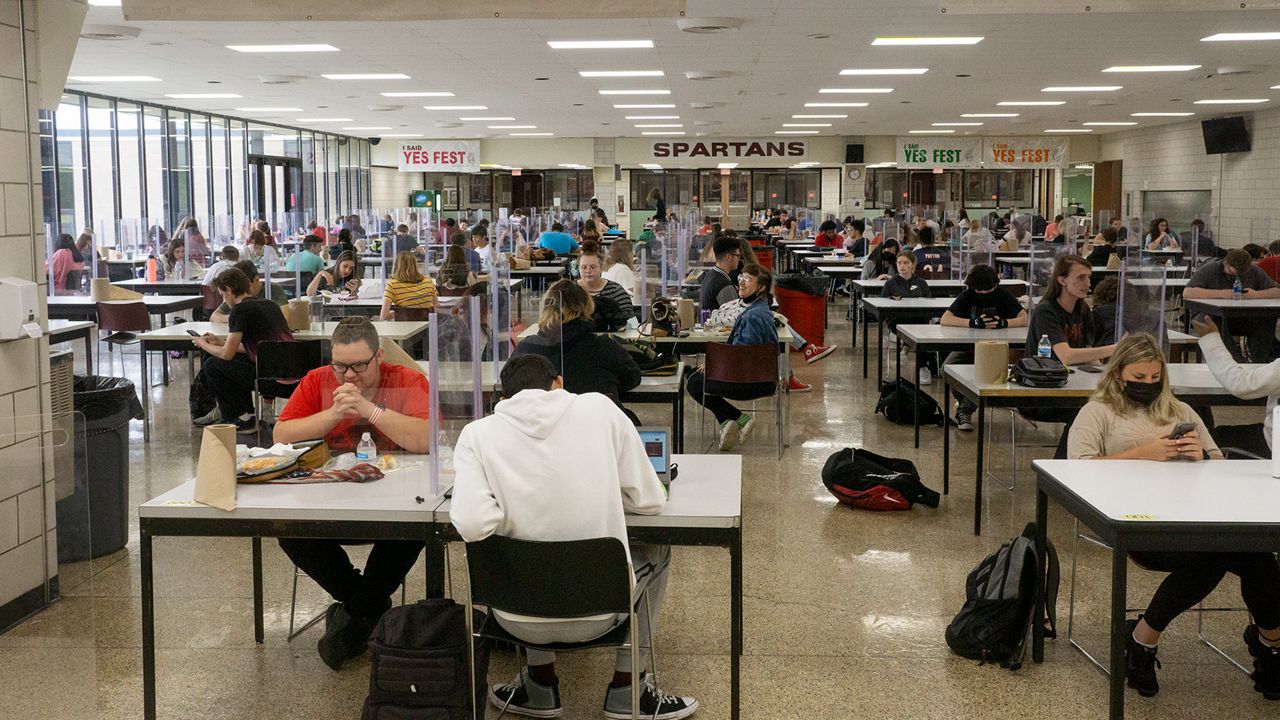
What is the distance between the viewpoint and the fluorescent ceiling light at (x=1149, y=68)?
1283cm

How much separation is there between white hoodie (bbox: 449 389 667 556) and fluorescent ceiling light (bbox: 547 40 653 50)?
8307 millimetres

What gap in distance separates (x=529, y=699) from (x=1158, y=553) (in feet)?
6.44

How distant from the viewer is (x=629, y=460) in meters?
3.15

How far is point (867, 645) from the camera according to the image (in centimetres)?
409

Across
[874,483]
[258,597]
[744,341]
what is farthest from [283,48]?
[258,597]

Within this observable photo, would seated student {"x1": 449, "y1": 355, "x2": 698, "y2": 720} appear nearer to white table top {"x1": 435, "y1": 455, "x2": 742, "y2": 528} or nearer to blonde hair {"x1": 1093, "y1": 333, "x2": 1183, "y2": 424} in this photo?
white table top {"x1": 435, "y1": 455, "x2": 742, "y2": 528}

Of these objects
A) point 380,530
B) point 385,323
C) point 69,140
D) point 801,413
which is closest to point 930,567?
point 380,530

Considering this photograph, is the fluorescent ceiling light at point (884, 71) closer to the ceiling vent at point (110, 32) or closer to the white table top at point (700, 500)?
the ceiling vent at point (110, 32)

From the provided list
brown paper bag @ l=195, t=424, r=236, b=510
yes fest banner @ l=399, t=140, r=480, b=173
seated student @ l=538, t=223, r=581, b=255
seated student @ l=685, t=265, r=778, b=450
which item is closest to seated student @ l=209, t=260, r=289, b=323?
seated student @ l=685, t=265, r=778, b=450

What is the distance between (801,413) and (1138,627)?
16.1 feet

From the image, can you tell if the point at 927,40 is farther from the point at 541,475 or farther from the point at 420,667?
the point at 420,667

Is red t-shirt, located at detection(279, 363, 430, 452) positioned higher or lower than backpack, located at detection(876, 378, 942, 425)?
higher

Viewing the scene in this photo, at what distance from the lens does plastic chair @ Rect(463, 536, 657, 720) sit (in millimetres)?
2922

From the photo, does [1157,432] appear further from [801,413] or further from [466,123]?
[466,123]
